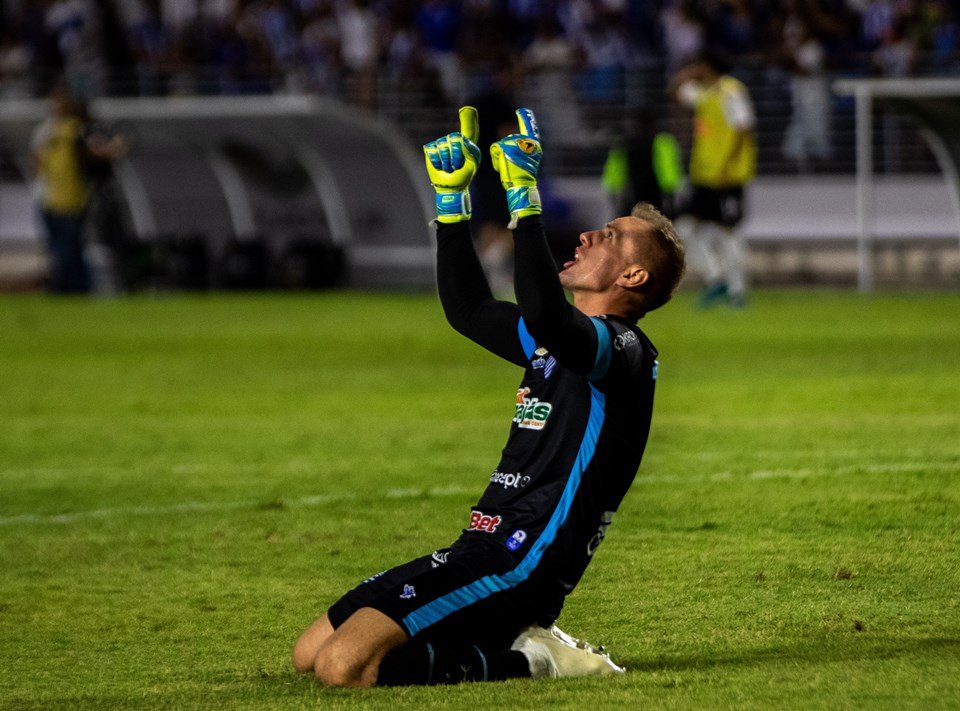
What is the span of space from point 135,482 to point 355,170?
17064 millimetres

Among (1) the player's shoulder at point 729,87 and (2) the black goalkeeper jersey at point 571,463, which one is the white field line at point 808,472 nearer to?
(2) the black goalkeeper jersey at point 571,463

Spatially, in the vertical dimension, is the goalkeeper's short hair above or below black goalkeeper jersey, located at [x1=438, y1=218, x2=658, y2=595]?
above

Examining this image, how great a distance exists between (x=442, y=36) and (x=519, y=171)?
2289 cm

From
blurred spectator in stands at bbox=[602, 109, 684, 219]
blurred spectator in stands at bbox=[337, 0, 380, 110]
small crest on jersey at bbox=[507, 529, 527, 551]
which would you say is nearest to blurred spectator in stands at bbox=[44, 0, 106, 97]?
blurred spectator in stands at bbox=[337, 0, 380, 110]

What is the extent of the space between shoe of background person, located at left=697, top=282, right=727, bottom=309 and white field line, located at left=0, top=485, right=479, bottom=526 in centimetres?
1201

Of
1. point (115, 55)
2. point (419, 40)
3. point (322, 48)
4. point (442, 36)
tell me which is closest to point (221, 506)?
point (442, 36)

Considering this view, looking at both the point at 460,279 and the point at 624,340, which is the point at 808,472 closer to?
the point at 460,279

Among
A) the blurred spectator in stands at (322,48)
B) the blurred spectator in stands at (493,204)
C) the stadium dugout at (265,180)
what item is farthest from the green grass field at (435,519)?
the blurred spectator in stands at (322,48)

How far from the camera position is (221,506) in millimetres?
7855

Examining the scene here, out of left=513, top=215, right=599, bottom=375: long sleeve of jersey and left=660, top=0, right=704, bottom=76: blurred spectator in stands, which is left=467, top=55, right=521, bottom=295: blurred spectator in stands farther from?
left=513, top=215, right=599, bottom=375: long sleeve of jersey

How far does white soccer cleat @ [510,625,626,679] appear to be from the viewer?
4660mm

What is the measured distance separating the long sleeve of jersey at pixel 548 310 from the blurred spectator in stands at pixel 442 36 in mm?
22181

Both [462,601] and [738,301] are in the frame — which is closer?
[462,601]

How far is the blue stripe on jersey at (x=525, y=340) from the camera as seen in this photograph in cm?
489
